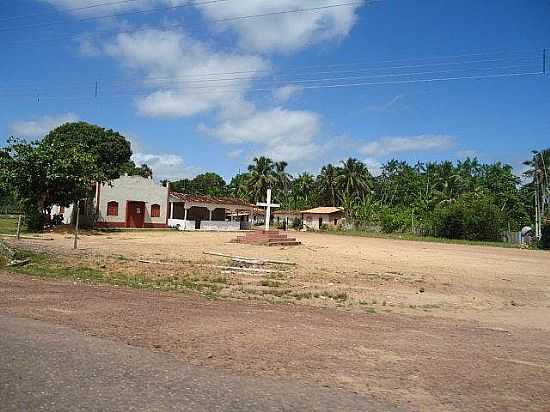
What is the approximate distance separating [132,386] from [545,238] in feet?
144

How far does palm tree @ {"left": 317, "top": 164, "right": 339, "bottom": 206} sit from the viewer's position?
75.0 metres

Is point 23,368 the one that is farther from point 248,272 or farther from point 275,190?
point 275,190

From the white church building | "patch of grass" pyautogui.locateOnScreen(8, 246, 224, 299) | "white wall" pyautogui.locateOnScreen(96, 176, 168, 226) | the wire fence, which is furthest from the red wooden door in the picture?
"patch of grass" pyautogui.locateOnScreen(8, 246, 224, 299)

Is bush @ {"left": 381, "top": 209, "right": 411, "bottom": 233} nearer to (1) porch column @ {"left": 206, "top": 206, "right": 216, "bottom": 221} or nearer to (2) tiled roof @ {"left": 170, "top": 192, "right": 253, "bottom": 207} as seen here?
(2) tiled roof @ {"left": 170, "top": 192, "right": 253, "bottom": 207}

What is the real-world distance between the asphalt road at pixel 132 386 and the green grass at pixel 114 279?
5.15 m

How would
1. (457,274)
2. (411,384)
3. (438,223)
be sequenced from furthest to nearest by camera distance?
(438,223)
(457,274)
(411,384)

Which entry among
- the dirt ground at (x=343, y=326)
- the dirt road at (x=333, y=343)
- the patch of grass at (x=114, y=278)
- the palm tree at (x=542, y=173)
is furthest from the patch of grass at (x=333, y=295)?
the palm tree at (x=542, y=173)

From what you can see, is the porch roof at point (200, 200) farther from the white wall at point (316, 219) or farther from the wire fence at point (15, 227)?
the white wall at point (316, 219)

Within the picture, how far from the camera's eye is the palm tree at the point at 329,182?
75000mm

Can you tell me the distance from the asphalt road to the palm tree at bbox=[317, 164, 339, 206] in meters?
70.1

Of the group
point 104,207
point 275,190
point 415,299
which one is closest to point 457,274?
point 415,299

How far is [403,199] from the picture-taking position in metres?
77.4

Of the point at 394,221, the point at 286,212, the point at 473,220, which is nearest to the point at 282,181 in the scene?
the point at 286,212

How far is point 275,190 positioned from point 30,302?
69.1 meters
